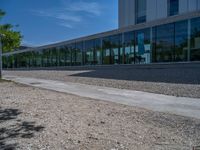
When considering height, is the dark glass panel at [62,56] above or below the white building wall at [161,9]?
below

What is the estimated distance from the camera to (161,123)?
A: 6391 millimetres

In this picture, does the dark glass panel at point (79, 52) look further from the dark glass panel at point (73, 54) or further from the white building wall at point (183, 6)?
the white building wall at point (183, 6)

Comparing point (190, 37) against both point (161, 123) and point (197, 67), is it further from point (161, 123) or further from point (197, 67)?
point (161, 123)

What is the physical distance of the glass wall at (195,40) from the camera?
22875 mm

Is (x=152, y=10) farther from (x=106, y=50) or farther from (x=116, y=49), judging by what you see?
(x=116, y=49)

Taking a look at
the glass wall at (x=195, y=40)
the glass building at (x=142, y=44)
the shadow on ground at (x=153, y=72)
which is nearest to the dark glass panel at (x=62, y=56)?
the glass building at (x=142, y=44)

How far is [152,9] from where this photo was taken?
42125 mm

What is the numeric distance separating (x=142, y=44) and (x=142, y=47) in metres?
0.33

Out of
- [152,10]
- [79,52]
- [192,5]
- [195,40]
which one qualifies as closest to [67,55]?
[79,52]

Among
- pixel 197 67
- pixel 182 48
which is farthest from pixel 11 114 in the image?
pixel 182 48

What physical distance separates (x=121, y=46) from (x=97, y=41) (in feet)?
17.7

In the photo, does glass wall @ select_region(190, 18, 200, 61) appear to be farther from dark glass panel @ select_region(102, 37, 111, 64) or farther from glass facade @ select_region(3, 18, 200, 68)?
dark glass panel @ select_region(102, 37, 111, 64)

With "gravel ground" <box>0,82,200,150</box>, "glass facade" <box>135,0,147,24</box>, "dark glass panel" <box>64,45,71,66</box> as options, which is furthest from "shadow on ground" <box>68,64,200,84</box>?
"glass facade" <box>135,0,147,24</box>

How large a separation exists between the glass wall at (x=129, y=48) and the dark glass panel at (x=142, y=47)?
58cm
